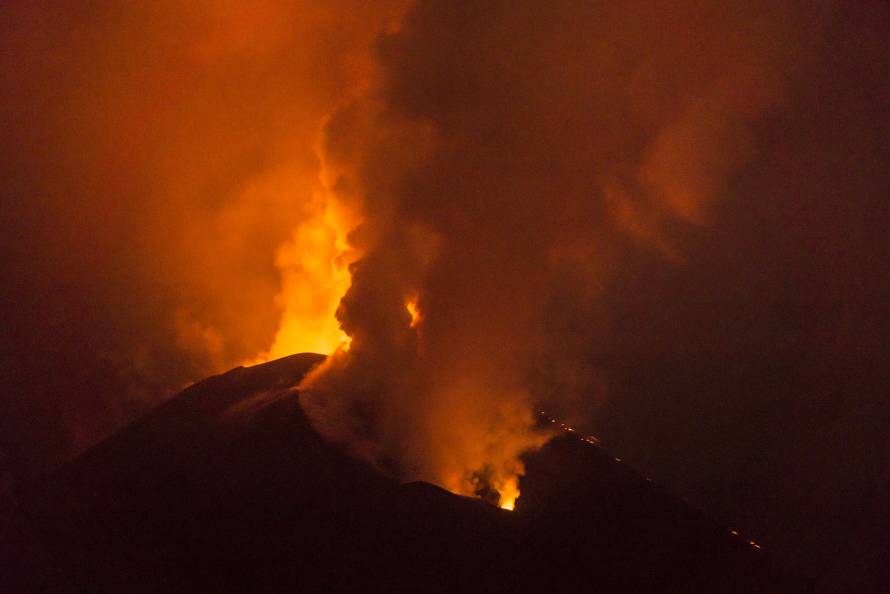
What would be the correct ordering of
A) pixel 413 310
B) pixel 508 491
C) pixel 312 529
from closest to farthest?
pixel 312 529 < pixel 508 491 < pixel 413 310

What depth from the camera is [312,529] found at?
14.4 meters

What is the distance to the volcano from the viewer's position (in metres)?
13.6

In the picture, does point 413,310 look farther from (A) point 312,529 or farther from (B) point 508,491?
(A) point 312,529

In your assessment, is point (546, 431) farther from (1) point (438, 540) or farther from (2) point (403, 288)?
(1) point (438, 540)

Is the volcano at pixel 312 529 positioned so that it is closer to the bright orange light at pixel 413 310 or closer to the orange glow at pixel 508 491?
the orange glow at pixel 508 491

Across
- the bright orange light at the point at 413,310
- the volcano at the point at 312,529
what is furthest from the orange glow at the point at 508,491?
the bright orange light at the point at 413,310

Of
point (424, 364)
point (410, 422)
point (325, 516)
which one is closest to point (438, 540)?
point (325, 516)

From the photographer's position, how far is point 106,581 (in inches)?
532

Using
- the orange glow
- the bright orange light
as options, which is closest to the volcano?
the orange glow

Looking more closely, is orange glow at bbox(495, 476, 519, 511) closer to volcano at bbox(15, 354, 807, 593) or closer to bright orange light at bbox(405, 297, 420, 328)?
volcano at bbox(15, 354, 807, 593)

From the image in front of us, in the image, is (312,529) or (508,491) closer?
(312,529)

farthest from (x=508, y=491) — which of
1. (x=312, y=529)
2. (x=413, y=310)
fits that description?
(x=312, y=529)

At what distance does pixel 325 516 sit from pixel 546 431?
9.43m

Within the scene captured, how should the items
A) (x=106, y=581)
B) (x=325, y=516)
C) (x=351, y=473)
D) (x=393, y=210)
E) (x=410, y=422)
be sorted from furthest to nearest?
(x=393, y=210)
(x=410, y=422)
(x=351, y=473)
(x=325, y=516)
(x=106, y=581)
